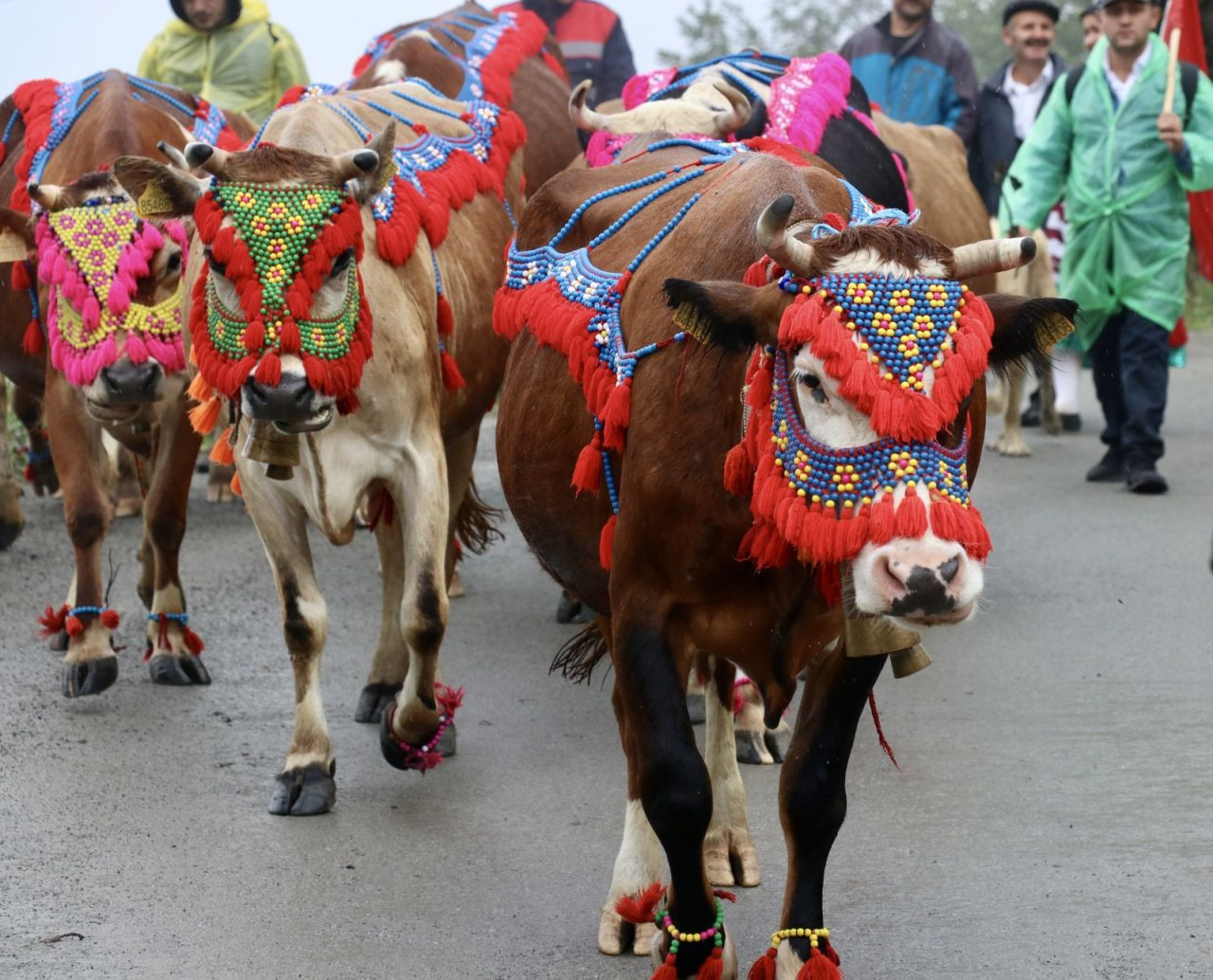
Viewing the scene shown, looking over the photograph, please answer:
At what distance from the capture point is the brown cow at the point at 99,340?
5.85 m

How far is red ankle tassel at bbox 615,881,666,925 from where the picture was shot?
3.87 metres

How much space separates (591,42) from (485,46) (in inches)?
96.1

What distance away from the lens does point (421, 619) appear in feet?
16.6

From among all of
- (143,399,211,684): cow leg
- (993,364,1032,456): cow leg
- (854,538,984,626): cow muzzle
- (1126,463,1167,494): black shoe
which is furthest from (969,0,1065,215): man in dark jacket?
(854,538,984,626): cow muzzle

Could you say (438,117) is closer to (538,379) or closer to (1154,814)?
(538,379)

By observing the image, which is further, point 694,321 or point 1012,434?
point 1012,434

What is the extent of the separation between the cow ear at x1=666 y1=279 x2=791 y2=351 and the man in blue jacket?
690cm

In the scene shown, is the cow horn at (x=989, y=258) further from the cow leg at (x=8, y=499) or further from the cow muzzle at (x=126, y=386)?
the cow leg at (x=8, y=499)

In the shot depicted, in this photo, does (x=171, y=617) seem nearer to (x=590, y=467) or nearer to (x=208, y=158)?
(x=208, y=158)

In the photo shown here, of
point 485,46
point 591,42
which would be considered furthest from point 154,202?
point 591,42

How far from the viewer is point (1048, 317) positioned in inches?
131

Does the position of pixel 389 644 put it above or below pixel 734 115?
below

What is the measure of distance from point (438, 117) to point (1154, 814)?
131 inches

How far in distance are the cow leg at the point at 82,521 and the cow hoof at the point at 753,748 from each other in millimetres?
2138
